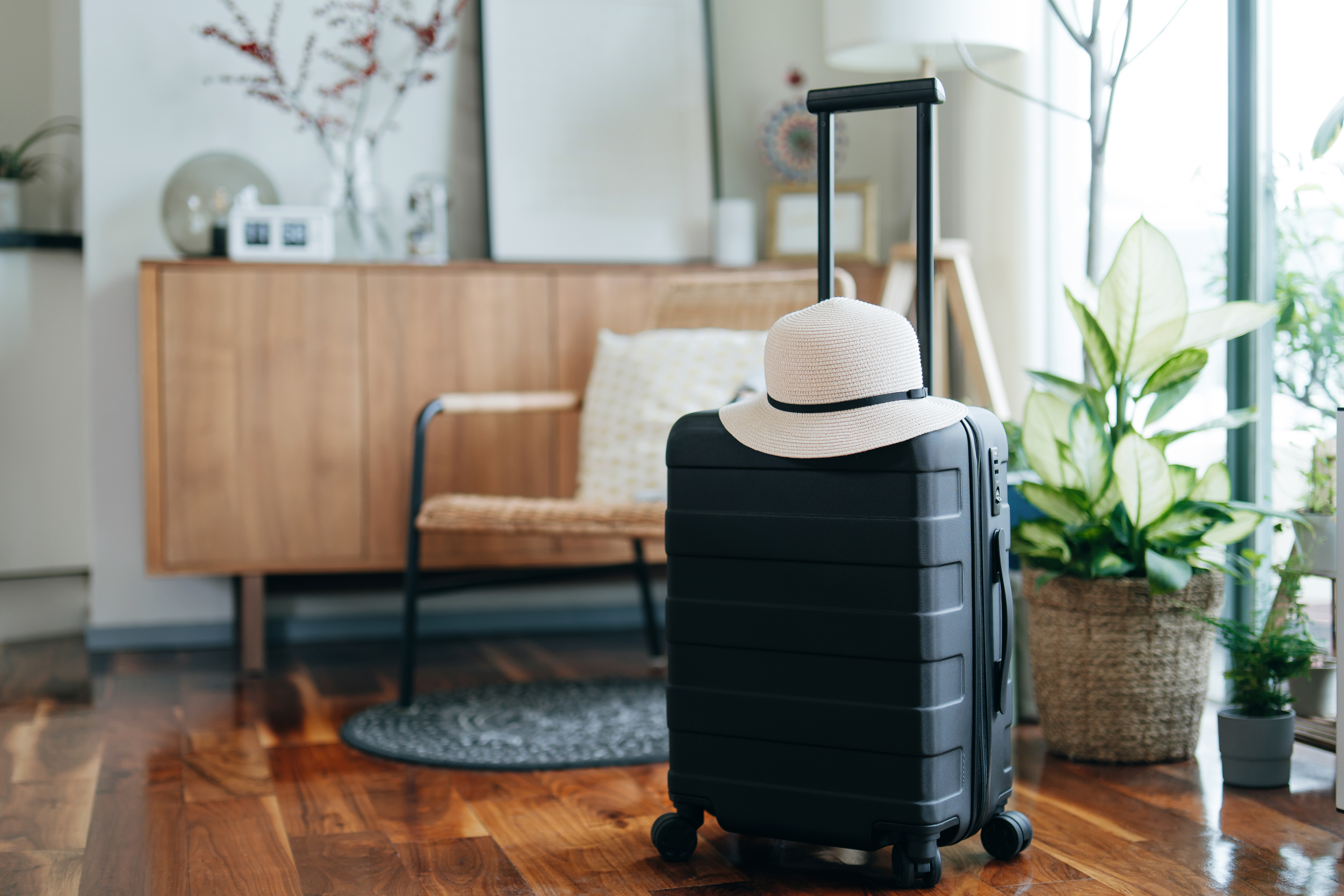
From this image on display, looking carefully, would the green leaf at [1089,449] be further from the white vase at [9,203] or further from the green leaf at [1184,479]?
the white vase at [9,203]

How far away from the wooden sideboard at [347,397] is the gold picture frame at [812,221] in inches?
15.7

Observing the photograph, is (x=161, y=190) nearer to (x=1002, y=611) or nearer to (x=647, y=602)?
(x=647, y=602)

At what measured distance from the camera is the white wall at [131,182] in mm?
2836

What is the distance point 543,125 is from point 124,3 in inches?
38.3

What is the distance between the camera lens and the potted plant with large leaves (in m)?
1.78

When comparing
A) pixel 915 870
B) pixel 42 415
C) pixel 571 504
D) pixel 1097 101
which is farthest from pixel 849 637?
pixel 42 415

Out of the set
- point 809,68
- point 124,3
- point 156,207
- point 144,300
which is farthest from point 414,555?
point 809,68

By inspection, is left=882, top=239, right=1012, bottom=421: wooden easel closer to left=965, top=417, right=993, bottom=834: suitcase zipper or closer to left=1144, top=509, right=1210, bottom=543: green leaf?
left=1144, top=509, right=1210, bottom=543: green leaf

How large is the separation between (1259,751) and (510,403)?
1.40 metres

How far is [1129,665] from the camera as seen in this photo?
186cm

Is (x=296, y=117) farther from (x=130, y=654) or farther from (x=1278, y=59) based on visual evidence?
(x=1278, y=59)

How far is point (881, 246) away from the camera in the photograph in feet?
10.9

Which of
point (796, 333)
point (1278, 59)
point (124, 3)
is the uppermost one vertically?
point (124, 3)

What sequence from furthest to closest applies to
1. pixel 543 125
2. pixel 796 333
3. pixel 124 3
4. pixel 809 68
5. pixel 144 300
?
pixel 809 68 < pixel 543 125 < pixel 124 3 < pixel 144 300 < pixel 796 333
